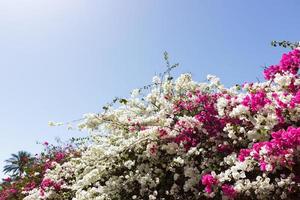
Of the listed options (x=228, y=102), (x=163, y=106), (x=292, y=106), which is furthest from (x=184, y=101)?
(x=292, y=106)

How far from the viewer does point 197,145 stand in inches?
294

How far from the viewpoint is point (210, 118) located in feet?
25.5

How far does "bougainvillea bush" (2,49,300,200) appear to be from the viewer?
6.05 m

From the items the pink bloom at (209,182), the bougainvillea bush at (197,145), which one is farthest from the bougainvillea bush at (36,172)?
the pink bloom at (209,182)

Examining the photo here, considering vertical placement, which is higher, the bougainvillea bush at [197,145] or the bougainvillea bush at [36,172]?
the bougainvillea bush at [36,172]

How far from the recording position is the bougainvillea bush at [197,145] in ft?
19.9

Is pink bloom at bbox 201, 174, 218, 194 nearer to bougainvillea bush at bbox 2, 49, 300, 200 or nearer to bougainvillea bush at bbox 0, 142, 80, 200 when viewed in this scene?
bougainvillea bush at bbox 2, 49, 300, 200

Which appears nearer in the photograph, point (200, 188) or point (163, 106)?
point (200, 188)

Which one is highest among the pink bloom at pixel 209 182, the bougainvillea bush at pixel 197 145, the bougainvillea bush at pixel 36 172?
the bougainvillea bush at pixel 36 172

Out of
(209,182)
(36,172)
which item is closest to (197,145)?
(209,182)

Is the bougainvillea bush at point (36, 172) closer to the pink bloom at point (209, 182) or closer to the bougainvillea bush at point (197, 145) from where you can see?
the bougainvillea bush at point (197, 145)

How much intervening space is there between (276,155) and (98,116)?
4.46 m

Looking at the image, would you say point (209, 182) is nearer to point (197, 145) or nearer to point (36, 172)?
point (197, 145)

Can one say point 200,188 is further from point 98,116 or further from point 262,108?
point 98,116
